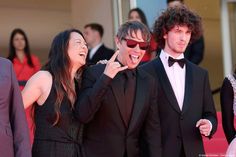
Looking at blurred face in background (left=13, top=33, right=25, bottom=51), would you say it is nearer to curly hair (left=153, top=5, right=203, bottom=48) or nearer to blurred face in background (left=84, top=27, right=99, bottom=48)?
blurred face in background (left=84, top=27, right=99, bottom=48)

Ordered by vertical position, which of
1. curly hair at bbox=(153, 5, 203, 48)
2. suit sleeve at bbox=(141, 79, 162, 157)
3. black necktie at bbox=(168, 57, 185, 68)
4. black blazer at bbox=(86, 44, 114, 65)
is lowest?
suit sleeve at bbox=(141, 79, 162, 157)

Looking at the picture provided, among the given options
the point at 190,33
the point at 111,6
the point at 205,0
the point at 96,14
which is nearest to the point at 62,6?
the point at 96,14

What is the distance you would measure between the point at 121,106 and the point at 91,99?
11.3 inches

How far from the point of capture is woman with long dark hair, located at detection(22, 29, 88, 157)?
429 centimetres

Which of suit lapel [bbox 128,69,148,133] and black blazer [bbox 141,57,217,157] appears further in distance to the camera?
black blazer [bbox 141,57,217,157]

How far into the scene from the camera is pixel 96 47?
8.98m

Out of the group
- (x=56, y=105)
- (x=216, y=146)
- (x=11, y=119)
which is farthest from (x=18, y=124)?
(x=216, y=146)

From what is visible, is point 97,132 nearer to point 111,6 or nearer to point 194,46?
point 194,46

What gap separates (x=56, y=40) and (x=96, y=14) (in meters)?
6.53

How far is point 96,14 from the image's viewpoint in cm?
1102

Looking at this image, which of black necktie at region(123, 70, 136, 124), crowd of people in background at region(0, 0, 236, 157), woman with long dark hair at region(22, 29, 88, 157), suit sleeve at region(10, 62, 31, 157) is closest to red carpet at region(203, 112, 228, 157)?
crowd of people in background at region(0, 0, 236, 157)

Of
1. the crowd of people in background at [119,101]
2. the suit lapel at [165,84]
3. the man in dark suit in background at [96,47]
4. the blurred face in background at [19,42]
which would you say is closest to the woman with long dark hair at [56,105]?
the crowd of people in background at [119,101]

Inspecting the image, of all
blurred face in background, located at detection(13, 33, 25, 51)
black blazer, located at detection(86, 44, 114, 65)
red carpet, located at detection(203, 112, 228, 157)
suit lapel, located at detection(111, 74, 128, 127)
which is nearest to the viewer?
suit lapel, located at detection(111, 74, 128, 127)

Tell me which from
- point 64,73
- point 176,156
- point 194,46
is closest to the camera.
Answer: point 64,73
